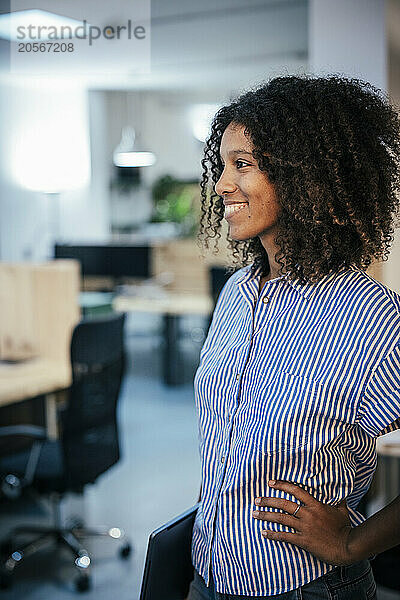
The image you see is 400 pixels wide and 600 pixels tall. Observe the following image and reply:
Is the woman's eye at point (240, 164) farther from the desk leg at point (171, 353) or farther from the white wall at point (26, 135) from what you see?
the desk leg at point (171, 353)

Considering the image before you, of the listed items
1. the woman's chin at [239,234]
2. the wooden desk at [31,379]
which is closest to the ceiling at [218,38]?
the woman's chin at [239,234]

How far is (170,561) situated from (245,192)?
619 millimetres

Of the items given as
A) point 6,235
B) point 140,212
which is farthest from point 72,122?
point 140,212

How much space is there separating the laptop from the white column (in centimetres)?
103

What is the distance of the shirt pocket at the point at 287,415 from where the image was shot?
3.39ft

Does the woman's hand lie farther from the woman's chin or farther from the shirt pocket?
the woman's chin

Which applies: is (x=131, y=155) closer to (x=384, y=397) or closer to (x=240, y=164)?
(x=240, y=164)

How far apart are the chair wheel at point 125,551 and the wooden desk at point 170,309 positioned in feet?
8.10

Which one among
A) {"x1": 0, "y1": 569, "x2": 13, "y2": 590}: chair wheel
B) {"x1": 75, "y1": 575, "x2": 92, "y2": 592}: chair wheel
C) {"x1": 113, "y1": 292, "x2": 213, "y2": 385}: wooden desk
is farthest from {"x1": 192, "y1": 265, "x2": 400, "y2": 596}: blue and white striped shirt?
{"x1": 113, "y1": 292, "x2": 213, "y2": 385}: wooden desk

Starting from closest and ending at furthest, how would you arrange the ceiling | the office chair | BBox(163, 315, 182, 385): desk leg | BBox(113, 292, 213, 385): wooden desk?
the ceiling, the office chair, BBox(113, 292, 213, 385): wooden desk, BBox(163, 315, 182, 385): desk leg

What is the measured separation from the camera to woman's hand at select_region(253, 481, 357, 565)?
1.06 meters

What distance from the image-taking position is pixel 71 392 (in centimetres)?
246

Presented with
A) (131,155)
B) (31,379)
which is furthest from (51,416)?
(131,155)

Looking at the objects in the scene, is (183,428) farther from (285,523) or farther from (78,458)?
(285,523)
